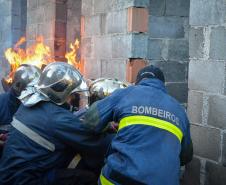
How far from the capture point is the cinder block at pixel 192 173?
14.9ft

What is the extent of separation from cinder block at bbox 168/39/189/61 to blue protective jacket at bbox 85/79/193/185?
2758 millimetres

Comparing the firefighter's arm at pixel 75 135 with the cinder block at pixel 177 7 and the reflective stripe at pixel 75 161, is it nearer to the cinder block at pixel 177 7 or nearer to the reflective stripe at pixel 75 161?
the reflective stripe at pixel 75 161

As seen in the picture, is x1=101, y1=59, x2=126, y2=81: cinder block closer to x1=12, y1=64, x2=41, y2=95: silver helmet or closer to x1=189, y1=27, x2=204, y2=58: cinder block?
x1=12, y1=64, x2=41, y2=95: silver helmet

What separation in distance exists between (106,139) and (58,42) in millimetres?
4411

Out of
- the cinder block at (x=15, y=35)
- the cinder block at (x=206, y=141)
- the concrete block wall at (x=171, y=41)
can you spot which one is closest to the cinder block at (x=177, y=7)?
the concrete block wall at (x=171, y=41)

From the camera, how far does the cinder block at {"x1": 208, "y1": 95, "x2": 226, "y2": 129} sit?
13.8 ft

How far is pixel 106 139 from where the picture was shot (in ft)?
12.2

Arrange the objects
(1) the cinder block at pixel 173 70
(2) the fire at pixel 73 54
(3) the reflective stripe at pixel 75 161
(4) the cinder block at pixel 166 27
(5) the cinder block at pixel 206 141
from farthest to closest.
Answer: (2) the fire at pixel 73 54, (1) the cinder block at pixel 173 70, (4) the cinder block at pixel 166 27, (5) the cinder block at pixel 206 141, (3) the reflective stripe at pixel 75 161

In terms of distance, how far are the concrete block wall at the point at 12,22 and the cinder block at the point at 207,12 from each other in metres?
6.36

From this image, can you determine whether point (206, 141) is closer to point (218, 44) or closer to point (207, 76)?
point (207, 76)

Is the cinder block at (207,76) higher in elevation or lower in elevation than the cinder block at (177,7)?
lower

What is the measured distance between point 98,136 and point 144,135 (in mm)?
716

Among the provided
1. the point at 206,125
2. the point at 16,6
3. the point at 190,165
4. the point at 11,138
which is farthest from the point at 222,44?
the point at 16,6

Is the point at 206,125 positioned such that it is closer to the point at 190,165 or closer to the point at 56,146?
the point at 190,165
